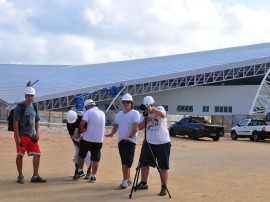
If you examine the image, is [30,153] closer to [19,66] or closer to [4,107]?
[4,107]

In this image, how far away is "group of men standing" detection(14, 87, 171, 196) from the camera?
8.58 meters

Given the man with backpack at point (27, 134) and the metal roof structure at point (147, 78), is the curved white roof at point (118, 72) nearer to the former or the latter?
the metal roof structure at point (147, 78)

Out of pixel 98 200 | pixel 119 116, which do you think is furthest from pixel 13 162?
pixel 98 200

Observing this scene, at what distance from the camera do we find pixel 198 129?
88.9 ft

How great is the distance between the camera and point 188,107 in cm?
5044

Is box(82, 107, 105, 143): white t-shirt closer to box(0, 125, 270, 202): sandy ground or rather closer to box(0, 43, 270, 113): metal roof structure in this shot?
box(0, 125, 270, 202): sandy ground

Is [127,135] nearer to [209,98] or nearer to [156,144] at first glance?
[156,144]

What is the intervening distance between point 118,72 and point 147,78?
714 centimetres

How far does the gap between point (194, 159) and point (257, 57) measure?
3579 cm

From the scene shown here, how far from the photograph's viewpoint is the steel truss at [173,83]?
157 feet

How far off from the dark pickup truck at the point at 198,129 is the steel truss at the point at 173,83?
18880 mm

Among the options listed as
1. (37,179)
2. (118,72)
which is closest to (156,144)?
(37,179)

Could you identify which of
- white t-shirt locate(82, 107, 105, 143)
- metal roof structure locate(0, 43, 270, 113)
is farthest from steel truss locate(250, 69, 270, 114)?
white t-shirt locate(82, 107, 105, 143)

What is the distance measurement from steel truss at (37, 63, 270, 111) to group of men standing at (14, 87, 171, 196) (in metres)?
38.2
